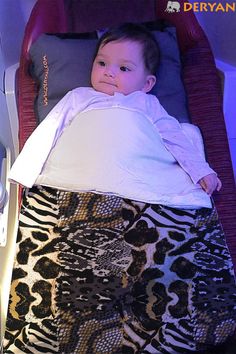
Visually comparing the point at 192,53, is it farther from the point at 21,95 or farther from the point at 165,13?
the point at 21,95

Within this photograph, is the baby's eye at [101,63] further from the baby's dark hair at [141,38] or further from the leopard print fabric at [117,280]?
the leopard print fabric at [117,280]

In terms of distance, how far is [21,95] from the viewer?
182 centimetres

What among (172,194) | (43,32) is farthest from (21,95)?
(172,194)

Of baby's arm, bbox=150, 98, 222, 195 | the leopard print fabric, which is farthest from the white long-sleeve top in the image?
the leopard print fabric

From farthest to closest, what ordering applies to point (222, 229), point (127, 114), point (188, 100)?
point (188, 100) < point (127, 114) < point (222, 229)

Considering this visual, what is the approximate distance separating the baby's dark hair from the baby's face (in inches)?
0.8

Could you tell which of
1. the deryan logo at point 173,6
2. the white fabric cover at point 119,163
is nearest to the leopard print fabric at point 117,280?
the white fabric cover at point 119,163

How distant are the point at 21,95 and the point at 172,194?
728 millimetres

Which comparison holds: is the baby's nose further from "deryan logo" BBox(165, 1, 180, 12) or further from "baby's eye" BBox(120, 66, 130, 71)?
"deryan logo" BBox(165, 1, 180, 12)

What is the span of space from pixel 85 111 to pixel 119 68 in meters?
0.19

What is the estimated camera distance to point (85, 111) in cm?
162

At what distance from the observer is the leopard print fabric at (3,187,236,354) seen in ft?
4.17

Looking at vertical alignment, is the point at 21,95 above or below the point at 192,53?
below

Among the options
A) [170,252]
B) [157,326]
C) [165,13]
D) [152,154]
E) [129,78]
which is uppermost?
[165,13]
